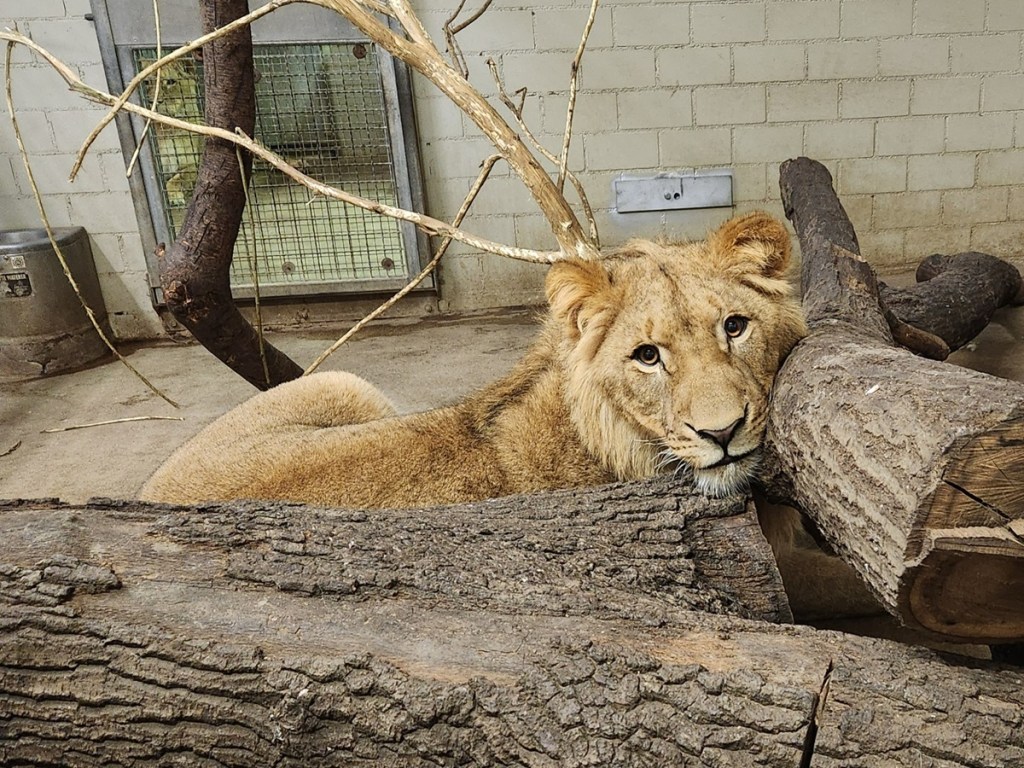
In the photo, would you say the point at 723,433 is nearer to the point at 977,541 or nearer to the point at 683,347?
the point at 683,347

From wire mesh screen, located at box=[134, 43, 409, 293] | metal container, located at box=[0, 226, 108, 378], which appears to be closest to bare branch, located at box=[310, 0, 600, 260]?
wire mesh screen, located at box=[134, 43, 409, 293]

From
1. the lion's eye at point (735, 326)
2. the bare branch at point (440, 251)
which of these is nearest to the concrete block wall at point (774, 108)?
the bare branch at point (440, 251)

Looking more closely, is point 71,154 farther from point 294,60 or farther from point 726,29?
point 726,29

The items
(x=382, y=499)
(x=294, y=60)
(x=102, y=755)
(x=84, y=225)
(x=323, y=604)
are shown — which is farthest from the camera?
(x=84, y=225)

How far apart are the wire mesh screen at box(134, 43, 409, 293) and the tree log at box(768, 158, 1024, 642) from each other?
527 centimetres

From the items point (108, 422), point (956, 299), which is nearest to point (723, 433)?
point (956, 299)

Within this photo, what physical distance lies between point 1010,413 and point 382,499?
1.60 metres

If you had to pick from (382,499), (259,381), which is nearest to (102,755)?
(382,499)

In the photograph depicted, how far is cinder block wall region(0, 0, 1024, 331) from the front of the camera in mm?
6559

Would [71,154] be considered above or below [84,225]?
above

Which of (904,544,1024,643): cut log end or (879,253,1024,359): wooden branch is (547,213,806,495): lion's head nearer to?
(904,544,1024,643): cut log end

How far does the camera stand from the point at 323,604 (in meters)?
1.65

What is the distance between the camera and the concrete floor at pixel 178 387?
455 centimetres

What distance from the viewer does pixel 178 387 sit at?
5.96 metres
